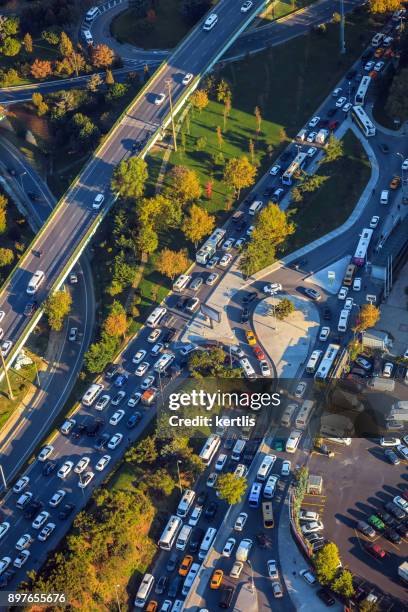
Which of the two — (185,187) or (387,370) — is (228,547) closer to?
(387,370)

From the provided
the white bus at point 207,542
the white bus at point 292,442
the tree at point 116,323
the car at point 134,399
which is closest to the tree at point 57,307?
the tree at point 116,323

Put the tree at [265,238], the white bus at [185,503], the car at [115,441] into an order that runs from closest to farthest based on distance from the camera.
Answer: the white bus at [185,503], the car at [115,441], the tree at [265,238]

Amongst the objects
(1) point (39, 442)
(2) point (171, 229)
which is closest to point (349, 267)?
(2) point (171, 229)

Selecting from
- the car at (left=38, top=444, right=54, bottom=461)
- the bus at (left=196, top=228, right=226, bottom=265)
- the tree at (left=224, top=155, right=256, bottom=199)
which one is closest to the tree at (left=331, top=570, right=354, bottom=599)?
the car at (left=38, top=444, right=54, bottom=461)

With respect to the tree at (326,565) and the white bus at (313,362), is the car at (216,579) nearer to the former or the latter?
the tree at (326,565)

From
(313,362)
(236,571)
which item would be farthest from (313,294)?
(236,571)

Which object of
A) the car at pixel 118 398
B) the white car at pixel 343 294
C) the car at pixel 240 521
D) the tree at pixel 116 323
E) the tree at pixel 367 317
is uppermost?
the white car at pixel 343 294

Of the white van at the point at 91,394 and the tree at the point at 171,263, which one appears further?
the tree at the point at 171,263
